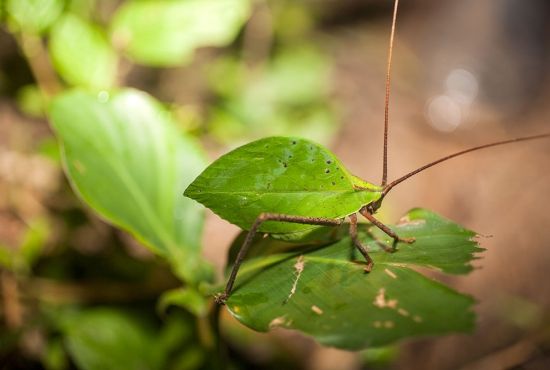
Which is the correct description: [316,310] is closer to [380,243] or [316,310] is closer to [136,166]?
[380,243]

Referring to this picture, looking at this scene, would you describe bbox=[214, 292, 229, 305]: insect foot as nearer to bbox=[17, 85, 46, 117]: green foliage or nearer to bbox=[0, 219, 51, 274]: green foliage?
bbox=[0, 219, 51, 274]: green foliage

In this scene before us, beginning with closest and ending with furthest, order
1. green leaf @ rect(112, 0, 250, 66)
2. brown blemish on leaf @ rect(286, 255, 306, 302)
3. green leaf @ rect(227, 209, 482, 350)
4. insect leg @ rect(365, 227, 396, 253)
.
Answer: green leaf @ rect(227, 209, 482, 350), brown blemish on leaf @ rect(286, 255, 306, 302), insect leg @ rect(365, 227, 396, 253), green leaf @ rect(112, 0, 250, 66)

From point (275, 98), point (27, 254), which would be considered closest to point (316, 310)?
point (27, 254)

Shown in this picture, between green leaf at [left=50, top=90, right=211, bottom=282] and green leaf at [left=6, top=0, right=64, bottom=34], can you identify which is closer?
green leaf at [left=50, top=90, right=211, bottom=282]

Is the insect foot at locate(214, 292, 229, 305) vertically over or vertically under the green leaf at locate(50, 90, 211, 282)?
under

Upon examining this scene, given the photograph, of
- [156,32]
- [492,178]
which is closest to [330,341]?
[156,32]

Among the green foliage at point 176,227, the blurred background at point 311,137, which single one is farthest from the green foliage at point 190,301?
the blurred background at point 311,137

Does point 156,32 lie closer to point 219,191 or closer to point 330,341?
point 219,191

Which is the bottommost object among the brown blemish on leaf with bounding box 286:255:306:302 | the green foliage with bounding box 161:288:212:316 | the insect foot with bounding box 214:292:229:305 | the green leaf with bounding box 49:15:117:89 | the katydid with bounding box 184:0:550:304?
the green foliage with bounding box 161:288:212:316

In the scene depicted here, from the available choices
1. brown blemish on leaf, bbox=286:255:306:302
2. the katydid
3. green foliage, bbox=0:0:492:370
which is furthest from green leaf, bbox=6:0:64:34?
brown blemish on leaf, bbox=286:255:306:302
